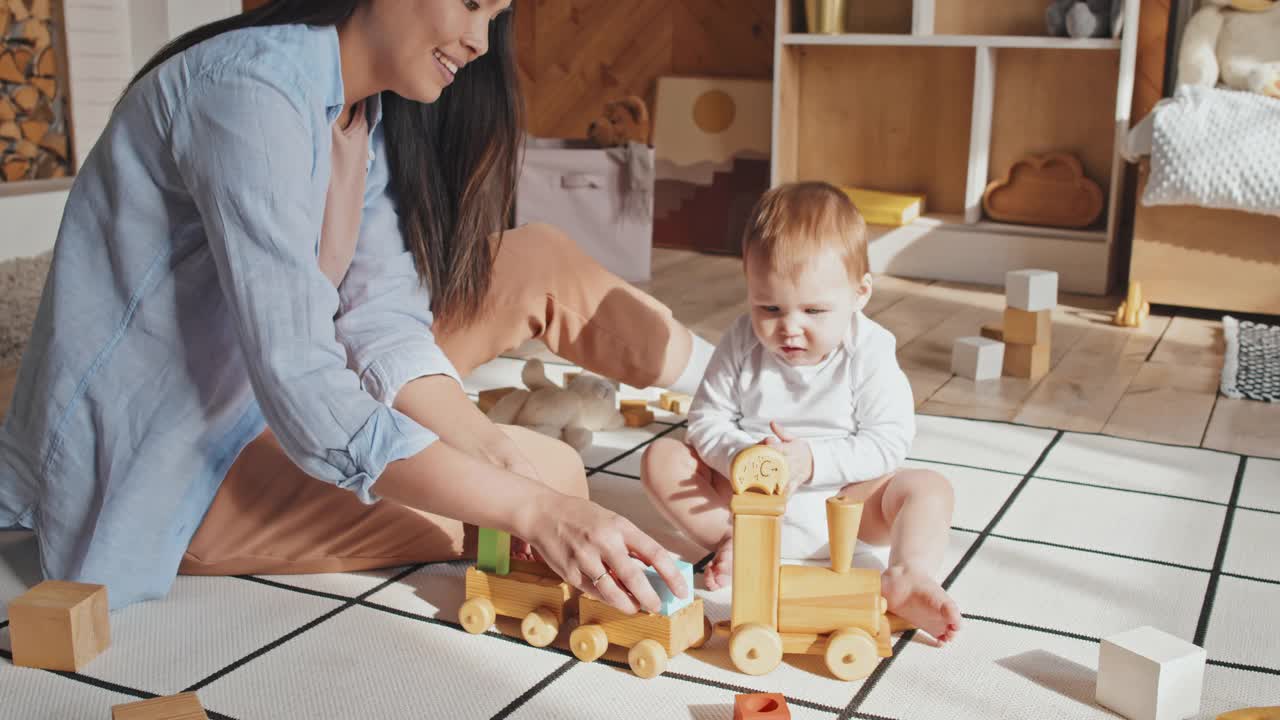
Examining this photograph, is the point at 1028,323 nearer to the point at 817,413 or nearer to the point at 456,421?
the point at 817,413

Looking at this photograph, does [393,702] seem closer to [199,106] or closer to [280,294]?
[280,294]

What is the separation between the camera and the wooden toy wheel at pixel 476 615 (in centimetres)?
103

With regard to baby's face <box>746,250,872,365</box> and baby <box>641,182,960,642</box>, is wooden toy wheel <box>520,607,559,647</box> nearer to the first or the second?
baby <box>641,182,960,642</box>

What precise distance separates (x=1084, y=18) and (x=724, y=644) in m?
1.99

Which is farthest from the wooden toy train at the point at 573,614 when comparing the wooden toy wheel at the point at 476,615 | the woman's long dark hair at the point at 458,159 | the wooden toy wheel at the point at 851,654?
the woman's long dark hair at the point at 458,159

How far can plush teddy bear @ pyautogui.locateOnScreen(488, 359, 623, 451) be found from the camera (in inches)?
62.1

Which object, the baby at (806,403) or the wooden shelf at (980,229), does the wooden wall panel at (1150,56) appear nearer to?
the wooden shelf at (980,229)

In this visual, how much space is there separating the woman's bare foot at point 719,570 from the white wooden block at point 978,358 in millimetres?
903

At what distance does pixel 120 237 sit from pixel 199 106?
15 cm

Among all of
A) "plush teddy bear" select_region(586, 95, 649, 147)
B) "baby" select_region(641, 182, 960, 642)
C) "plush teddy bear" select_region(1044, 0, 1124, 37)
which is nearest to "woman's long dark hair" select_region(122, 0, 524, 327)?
"baby" select_region(641, 182, 960, 642)

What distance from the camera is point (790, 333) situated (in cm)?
117

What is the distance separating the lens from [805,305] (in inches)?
45.9

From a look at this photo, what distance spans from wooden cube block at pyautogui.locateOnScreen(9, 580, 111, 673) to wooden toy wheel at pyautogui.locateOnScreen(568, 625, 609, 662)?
1.24 ft

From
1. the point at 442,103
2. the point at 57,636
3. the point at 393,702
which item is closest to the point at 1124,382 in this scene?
the point at 442,103
